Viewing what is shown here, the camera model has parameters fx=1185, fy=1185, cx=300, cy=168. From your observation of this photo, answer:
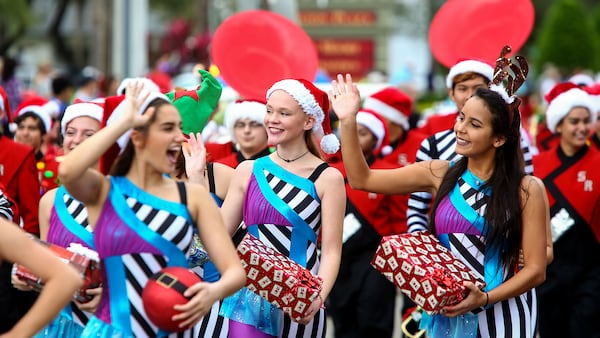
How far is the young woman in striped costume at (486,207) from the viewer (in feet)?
18.8

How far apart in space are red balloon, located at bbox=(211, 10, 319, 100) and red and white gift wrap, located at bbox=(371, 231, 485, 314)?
2908mm

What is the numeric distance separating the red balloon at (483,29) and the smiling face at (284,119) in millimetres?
2801

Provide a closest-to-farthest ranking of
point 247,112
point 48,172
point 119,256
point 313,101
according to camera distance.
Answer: point 119,256, point 313,101, point 247,112, point 48,172

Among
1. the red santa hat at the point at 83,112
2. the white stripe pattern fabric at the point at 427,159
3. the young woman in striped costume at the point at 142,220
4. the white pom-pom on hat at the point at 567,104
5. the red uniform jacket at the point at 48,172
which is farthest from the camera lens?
the white pom-pom on hat at the point at 567,104

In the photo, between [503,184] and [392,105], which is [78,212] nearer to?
[503,184]

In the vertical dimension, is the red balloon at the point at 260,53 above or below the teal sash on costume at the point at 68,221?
above

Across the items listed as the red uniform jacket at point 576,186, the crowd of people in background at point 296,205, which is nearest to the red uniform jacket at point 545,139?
the crowd of people in background at point 296,205

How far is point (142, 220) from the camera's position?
15.2 ft

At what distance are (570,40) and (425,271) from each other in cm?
2943

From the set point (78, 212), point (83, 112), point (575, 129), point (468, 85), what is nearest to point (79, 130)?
point (83, 112)

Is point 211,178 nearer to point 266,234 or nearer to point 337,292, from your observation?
point 266,234

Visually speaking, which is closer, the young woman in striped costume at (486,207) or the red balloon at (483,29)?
the young woman in striped costume at (486,207)

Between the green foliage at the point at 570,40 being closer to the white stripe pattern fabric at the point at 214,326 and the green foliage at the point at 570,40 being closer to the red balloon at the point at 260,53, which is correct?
the red balloon at the point at 260,53

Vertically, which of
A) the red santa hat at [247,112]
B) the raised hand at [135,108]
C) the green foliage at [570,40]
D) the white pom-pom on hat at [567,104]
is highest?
the green foliage at [570,40]
